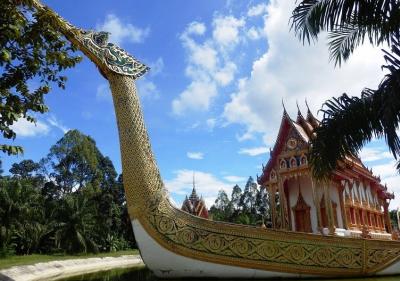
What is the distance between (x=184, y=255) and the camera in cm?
789

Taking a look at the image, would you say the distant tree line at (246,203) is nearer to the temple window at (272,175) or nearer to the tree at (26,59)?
the temple window at (272,175)

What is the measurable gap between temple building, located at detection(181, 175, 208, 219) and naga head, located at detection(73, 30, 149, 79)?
517 inches

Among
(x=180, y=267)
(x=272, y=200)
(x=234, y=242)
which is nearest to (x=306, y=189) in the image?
(x=272, y=200)

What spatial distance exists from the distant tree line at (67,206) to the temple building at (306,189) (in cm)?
1331

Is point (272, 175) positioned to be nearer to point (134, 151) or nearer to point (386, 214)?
point (134, 151)

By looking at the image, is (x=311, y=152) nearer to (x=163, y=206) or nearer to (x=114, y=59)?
(x=163, y=206)

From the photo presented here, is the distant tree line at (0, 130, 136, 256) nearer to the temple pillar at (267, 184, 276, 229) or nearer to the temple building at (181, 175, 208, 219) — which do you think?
the temple building at (181, 175, 208, 219)

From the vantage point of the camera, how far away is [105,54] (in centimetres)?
911

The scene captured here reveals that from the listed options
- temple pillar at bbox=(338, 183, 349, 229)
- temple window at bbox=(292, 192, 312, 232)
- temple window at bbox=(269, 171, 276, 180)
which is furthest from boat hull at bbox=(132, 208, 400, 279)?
temple window at bbox=(269, 171, 276, 180)

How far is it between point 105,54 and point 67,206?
57.1 ft

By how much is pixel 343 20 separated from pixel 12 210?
65.6 feet

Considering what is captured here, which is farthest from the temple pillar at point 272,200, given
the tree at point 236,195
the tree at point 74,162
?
the tree at point 236,195

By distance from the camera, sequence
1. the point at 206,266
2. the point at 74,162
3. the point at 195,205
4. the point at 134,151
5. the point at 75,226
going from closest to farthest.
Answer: the point at 206,266
the point at 134,151
the point at 195,205
the point at 75,226
the point at 74,162

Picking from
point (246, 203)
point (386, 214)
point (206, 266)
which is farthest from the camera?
point (246, 203)
